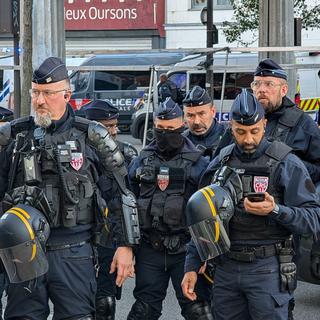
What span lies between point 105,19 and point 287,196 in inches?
1131

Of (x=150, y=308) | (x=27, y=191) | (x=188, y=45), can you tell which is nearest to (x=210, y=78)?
(x=150, y=308)

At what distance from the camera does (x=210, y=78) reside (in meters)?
14.8

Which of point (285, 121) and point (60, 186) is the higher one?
point (285, 121)

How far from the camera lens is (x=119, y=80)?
82.1 ft

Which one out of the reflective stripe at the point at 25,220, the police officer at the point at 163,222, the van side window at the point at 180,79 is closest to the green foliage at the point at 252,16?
the van side window at the point at 180,79

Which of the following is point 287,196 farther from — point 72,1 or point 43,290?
point 72,1

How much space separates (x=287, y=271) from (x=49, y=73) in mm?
1737

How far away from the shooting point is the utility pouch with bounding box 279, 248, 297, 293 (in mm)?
4484

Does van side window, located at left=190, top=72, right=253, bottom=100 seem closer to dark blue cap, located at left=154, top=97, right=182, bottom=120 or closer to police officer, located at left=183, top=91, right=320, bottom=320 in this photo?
dark blue cap, located at left=154, top=97, right=182, bottom=120

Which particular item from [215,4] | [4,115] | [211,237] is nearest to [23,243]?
[211,237]

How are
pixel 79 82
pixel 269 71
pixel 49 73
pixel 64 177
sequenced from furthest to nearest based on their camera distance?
1. pixel 79 82
2. pixel 269 71
3. pixel 49 73
4. pixel 64 177

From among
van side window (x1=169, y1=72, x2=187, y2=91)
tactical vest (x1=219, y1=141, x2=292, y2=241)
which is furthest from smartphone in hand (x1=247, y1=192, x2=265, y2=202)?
van side window (x1=169, y1=72, x2=187, y2=91)

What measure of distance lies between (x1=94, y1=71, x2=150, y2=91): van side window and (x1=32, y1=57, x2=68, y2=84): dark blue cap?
65.6ft

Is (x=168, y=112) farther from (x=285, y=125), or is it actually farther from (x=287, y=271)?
(x=287, y=271)
